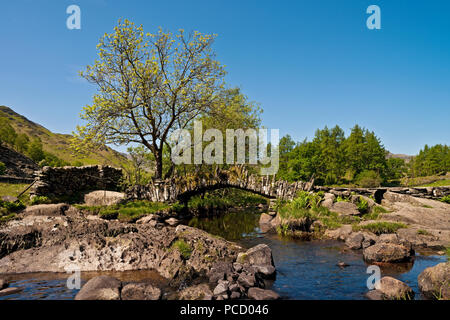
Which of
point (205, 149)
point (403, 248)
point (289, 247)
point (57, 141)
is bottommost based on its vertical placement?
point (289, 247)

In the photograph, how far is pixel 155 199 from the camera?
25562mm

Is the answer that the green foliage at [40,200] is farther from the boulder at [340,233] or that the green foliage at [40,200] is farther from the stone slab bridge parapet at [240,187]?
the boulder at [340,233]

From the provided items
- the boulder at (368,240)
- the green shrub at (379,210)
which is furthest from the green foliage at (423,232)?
the green shrub at (379,210)

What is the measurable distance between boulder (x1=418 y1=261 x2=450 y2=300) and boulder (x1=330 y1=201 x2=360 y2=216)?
10.6 metres

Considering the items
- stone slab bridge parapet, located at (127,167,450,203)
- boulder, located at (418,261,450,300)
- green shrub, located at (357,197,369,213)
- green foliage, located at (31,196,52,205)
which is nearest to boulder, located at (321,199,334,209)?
stone slab bridge parapet, located at (127,167,450,203)

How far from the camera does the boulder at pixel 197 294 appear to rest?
25.9 feet

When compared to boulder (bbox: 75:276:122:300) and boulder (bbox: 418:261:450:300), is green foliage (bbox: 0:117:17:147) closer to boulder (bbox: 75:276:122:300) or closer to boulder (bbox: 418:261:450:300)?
boulder (bbox: 75:276:122:300)

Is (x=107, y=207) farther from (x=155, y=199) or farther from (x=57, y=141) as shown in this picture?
(x=57, y=141)

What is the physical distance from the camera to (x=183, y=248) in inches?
457

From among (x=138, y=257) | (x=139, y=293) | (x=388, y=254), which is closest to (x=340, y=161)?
(x=388, y=254)

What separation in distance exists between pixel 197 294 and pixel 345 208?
50.9 ft

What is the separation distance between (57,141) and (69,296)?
209 metres

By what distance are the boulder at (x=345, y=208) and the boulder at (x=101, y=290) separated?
54.7ft
